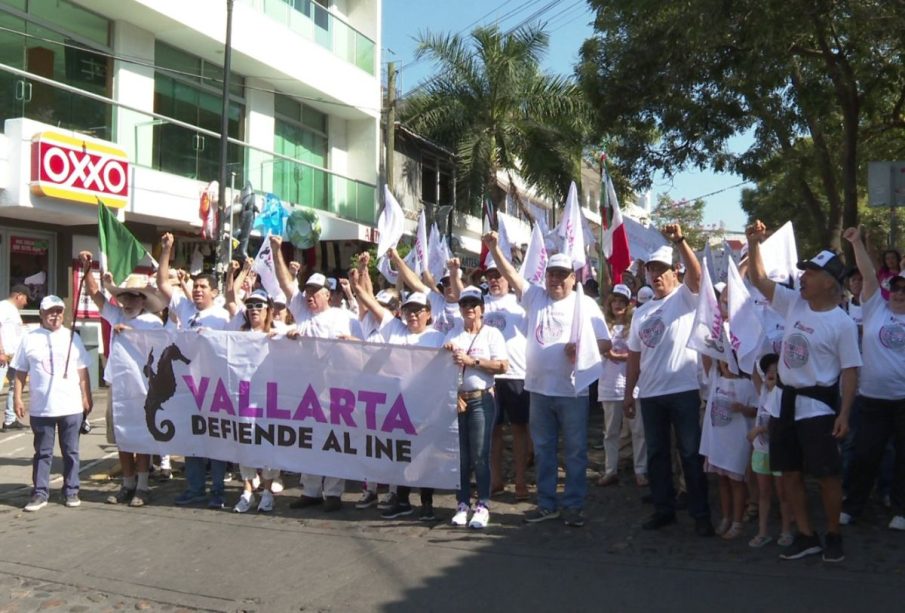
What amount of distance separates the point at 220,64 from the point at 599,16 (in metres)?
9.35

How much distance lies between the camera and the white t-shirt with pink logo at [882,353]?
629 cm

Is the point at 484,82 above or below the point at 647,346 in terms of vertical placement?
above

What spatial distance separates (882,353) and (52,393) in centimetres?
657

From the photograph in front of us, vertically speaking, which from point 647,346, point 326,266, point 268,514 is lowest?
point 268,514

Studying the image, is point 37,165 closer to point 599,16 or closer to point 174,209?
point 174,209

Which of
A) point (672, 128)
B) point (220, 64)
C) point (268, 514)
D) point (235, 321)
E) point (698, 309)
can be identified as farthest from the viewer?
point (220, 64)

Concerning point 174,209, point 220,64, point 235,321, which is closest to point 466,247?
point 220,64

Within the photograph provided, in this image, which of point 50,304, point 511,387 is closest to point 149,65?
point 50,304

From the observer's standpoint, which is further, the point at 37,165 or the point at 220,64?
the point at 220,64

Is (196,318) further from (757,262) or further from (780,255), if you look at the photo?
(780,255)

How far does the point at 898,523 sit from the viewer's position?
623 centimetres

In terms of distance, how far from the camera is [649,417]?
6.52 metres

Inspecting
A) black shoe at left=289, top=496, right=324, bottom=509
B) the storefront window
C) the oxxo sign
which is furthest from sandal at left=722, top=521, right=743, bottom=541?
the storefront window

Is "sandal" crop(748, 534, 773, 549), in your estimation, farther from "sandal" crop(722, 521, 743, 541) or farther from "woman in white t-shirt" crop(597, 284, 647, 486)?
"woman in white t-shirt" crop(597, 284, 647, 486)
